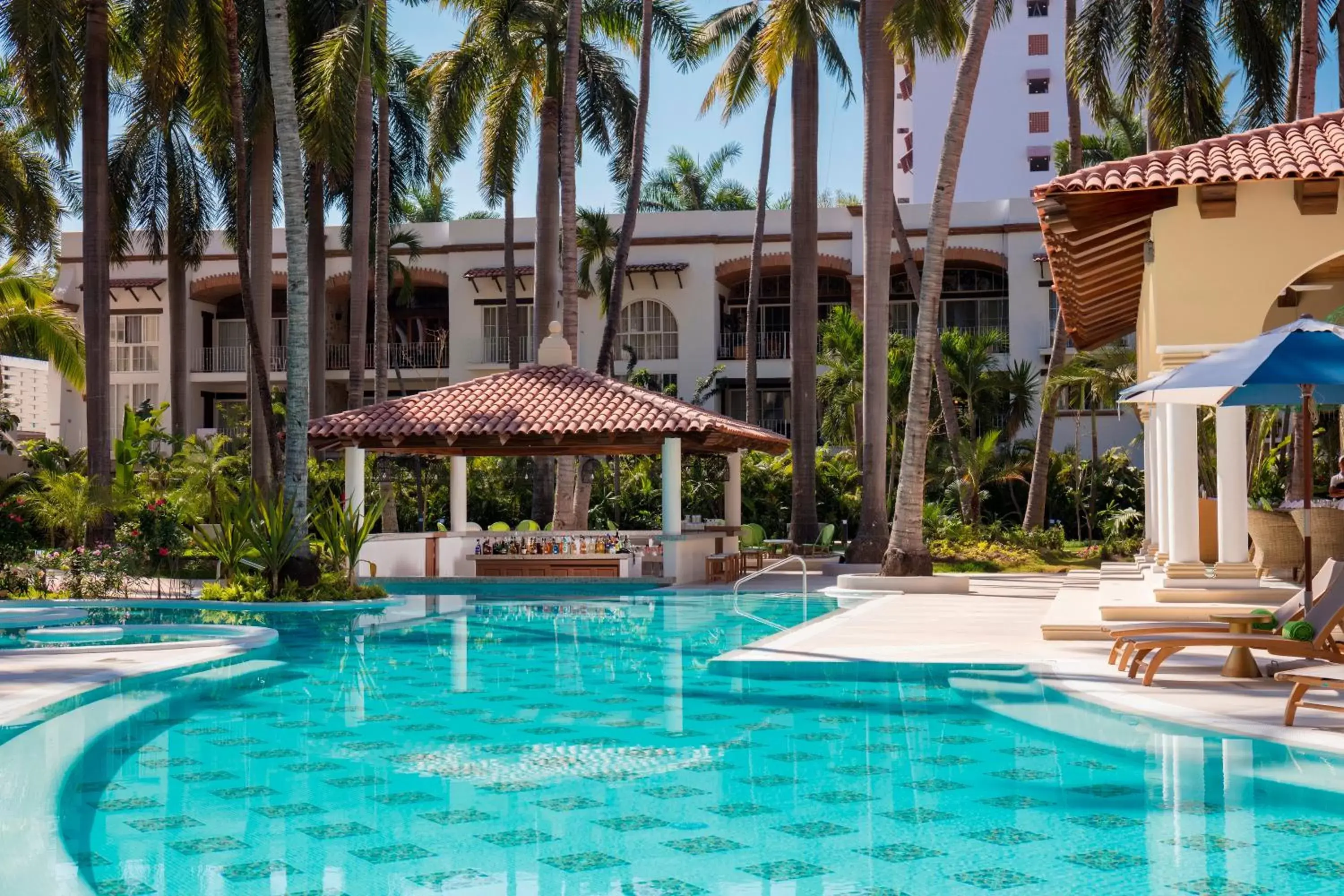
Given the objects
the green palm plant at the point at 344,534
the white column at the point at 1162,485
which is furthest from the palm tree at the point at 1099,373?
the green palm plant at the point at 344,534

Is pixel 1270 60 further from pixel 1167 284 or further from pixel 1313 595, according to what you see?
pixel 1313 595

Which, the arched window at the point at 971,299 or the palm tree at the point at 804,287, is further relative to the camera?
the arched window at the point at 971,299

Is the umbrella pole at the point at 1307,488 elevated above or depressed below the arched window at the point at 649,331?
below

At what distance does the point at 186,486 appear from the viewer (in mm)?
26422

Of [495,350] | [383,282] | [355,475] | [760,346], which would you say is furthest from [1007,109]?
[355,475]

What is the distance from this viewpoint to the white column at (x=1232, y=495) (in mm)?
11867

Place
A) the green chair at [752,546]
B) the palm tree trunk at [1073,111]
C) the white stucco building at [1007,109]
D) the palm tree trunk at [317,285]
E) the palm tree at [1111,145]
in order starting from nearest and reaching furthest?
the green chair at [752,546] → the palm tree trunk at [1073,111] → the palm tree trunk at [317,285] → the palm tree at [1111,145] → the white stucco building at [1007,109]

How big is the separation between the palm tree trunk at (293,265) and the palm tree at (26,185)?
7.69 m

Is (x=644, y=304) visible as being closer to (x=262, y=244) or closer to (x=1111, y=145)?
(x=1111, y=145)

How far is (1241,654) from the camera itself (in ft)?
32.9

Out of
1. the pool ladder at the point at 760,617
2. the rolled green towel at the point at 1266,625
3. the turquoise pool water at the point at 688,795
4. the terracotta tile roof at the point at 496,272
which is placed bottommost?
the turquoise pool water at the point at 688,795

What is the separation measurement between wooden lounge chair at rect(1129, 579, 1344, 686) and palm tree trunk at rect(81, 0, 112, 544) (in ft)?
60.6

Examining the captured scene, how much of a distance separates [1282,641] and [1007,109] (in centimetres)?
5562

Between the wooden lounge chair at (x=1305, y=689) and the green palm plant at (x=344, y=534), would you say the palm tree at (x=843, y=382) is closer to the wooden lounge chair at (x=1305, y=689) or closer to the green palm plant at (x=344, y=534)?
the green palm plant at (x=344, y=534)
